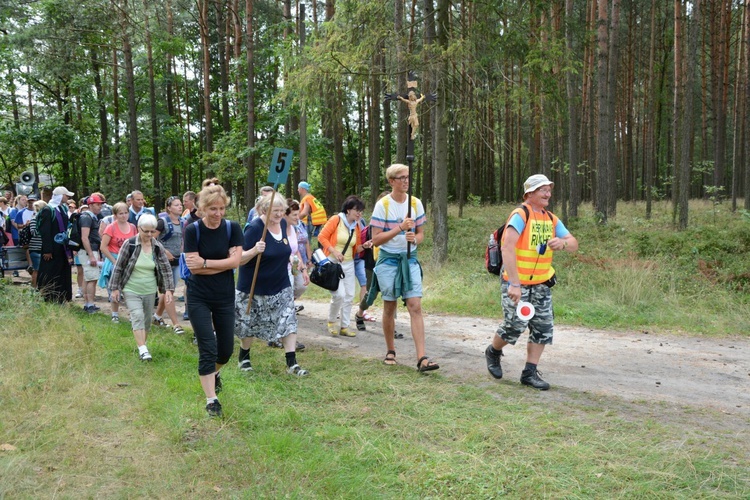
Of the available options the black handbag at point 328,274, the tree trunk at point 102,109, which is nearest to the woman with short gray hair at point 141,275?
the black handbag at point 328,274

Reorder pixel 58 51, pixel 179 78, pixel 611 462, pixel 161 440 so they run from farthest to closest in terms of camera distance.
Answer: pixel 179 78 < pixel 58 51 < pixel 161 440 < pixel 611 462

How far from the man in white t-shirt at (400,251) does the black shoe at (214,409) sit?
2.11 m

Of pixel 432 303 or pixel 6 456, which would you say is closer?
pixel 6 456

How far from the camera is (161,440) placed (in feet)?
15.3

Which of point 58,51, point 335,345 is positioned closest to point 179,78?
point 58,51

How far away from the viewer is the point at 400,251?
674cm

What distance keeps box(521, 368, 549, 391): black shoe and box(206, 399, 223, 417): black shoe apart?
288 cm

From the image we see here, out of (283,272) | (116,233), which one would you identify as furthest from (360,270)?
(116,233)

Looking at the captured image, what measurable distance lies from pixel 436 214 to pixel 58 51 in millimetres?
20313

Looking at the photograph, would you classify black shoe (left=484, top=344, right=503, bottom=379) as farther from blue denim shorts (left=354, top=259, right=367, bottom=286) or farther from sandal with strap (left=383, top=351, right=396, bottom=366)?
blue denim shorts (left=354, top=259, right=367, bottom=286)

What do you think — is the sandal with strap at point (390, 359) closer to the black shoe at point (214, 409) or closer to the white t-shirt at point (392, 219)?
the white t-shirt at point (392, 219)

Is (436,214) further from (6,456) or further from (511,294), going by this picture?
(6,456)

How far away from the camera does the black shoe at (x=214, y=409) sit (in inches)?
204

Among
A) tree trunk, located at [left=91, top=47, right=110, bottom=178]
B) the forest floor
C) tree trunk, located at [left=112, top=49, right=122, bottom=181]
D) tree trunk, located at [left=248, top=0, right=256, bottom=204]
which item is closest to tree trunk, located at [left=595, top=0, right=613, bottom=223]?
the forest floor
